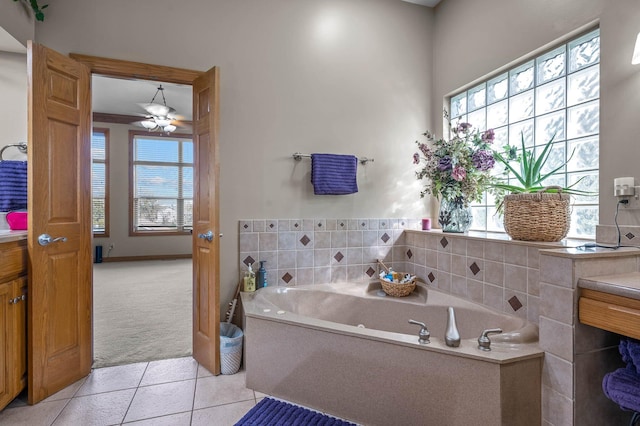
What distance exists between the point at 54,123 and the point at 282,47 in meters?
1.70

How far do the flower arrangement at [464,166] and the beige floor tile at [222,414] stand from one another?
2.00m

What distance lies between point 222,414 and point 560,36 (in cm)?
304

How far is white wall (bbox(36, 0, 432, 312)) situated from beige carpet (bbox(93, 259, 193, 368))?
31.2 inches

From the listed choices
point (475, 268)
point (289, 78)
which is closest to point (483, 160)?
point (475, 268)

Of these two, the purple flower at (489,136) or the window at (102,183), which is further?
the window at (102,183)

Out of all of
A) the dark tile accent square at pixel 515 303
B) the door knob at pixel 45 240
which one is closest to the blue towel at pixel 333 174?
the dark tile accent square at pixel 515 303

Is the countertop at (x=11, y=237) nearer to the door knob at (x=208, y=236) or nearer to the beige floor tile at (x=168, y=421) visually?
the door knob at (x=208, y=236)

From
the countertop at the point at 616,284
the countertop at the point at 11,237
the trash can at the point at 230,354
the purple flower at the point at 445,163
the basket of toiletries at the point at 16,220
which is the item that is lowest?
the trash can at the point at 230,354

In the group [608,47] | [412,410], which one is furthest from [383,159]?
[412,410]

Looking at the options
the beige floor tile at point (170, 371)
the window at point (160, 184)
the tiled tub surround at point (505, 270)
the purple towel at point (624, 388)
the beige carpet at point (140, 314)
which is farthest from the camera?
the window at point (160, 184)

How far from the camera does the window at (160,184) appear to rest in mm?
6418

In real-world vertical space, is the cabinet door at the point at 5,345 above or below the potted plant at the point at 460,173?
below

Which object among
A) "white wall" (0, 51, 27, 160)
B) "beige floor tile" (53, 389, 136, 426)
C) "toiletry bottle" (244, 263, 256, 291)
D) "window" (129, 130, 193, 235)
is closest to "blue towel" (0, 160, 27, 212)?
"white wall" (0, 51, 27, 160)

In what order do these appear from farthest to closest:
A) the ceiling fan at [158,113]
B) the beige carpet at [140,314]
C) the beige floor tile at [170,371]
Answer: the ceiling fan at [158,113], the beige carpet at [140,314], the beige floor tile at [170,371]
